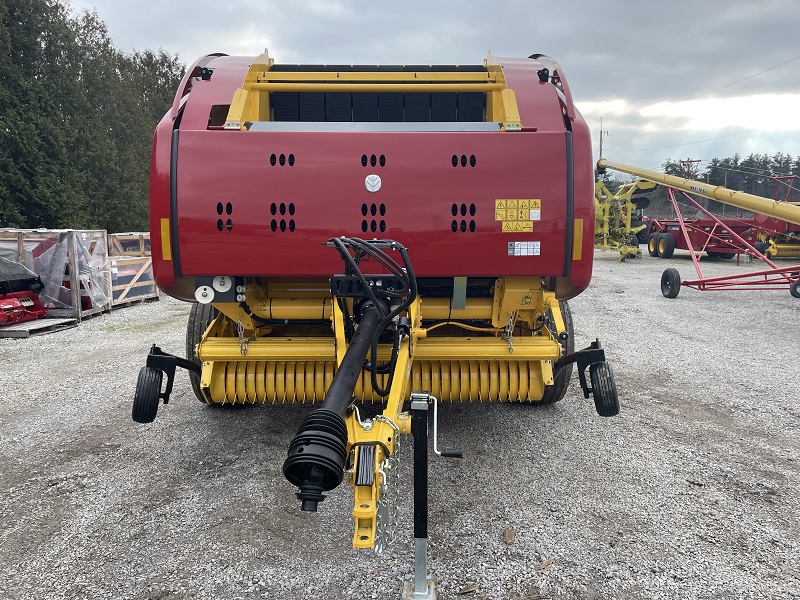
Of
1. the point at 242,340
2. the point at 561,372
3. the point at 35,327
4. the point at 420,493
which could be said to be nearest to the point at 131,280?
the point at 35,327

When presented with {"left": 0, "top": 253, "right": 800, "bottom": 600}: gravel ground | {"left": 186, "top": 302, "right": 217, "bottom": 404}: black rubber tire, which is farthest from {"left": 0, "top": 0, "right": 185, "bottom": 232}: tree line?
{"left": 186, "top": 302, "right": 217, "bottom": 404}: black rubber tire

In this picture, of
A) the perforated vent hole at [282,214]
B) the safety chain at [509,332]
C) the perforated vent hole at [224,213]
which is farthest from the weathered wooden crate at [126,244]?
the safety chain at [509,332]

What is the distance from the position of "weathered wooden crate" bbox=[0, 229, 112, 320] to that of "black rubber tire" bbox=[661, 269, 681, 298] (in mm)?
10669

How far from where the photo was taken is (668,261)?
18.7 meters

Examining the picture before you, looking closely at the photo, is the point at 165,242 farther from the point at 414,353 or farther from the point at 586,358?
the point at 586,358

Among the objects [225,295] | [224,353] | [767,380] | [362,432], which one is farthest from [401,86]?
[767,380]

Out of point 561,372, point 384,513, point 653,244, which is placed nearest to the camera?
point 384,513

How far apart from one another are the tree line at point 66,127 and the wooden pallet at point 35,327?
12.3 meters

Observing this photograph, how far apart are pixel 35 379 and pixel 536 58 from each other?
5.72 metres

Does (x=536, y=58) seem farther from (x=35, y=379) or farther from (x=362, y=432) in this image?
(x=35, y=379)

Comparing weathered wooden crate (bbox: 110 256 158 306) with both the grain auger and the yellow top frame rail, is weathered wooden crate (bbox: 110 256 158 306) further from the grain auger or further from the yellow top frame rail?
the grain auger

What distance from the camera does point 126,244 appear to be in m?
12.7

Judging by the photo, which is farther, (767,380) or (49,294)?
(49,294)

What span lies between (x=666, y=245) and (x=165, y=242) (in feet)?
65.3
